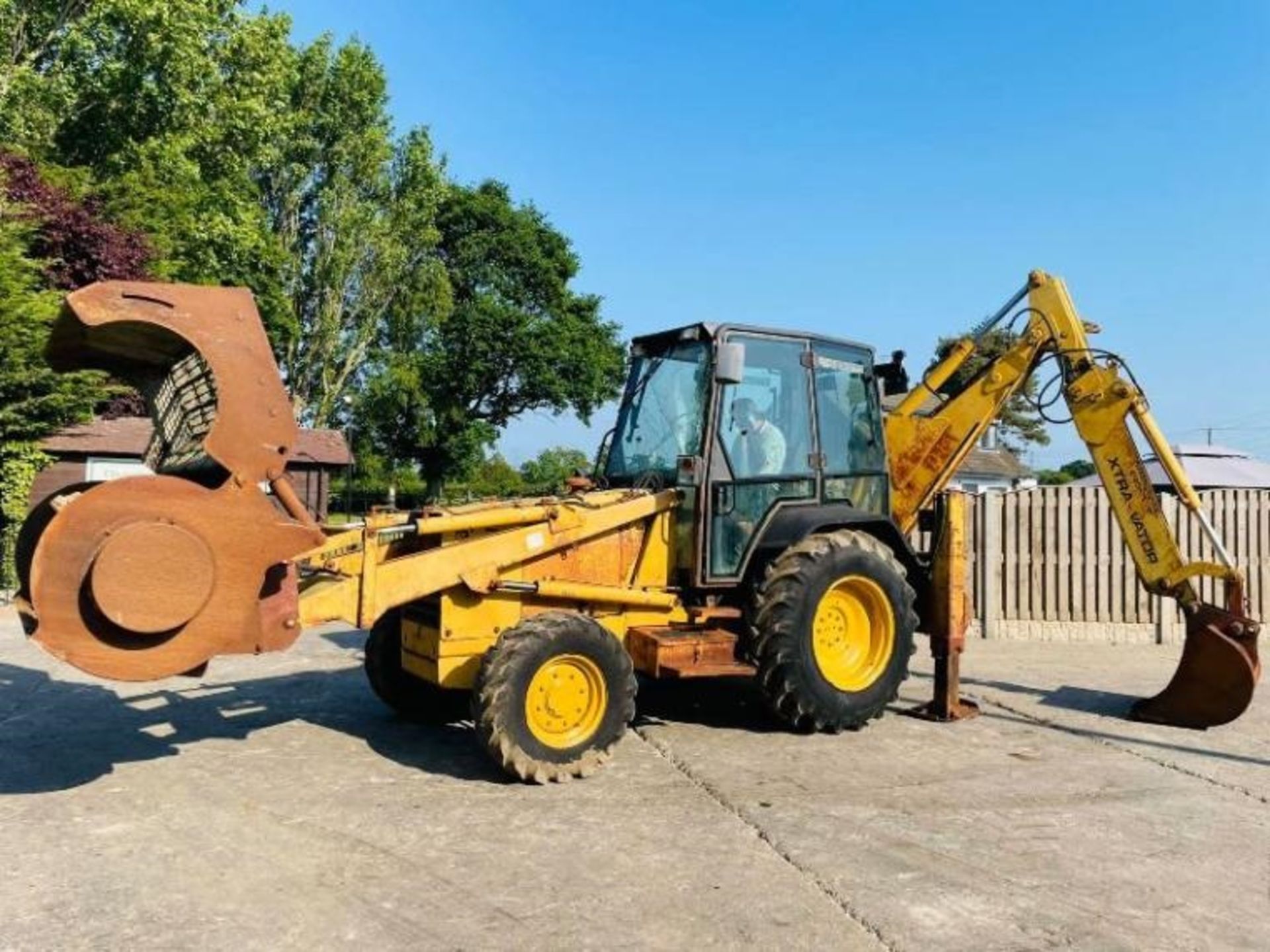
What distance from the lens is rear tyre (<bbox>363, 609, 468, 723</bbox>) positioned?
22.9 ft

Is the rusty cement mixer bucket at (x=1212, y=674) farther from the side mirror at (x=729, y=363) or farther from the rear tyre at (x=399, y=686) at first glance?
the rear tyre at (x=399, y=686)

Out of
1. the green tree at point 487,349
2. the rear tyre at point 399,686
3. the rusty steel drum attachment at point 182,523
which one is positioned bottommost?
the rear tyre at point 399,686

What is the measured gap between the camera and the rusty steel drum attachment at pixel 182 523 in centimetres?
440

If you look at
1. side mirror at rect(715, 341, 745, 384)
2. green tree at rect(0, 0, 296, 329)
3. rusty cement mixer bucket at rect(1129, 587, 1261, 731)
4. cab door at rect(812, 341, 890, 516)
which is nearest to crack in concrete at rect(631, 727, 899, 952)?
cab door at rect(812, 341, 890, 516)

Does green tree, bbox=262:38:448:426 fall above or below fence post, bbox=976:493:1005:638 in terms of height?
above

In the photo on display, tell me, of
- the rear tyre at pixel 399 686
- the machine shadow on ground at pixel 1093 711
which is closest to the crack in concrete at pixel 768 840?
the rear tyre at pixel 399 686

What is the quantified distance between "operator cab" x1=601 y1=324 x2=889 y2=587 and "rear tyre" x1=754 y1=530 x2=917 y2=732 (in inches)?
15.0

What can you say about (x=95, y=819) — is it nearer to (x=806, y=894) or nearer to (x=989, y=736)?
(x=806, y=894)

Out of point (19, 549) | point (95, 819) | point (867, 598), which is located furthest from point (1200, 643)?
point (19, 549)

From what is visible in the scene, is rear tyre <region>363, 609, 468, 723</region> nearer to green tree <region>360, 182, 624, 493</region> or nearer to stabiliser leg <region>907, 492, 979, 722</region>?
stabiliser leg <region>907, 492, 979, 722</region>

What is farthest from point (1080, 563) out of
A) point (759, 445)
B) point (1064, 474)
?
point (1064, 474)

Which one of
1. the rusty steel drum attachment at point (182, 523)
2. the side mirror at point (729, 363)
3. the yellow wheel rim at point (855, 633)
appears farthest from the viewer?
the yellow wheel rim at point (855, 633)

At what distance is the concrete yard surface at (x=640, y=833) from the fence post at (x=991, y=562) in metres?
4.17

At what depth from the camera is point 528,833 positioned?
4.76 meters
